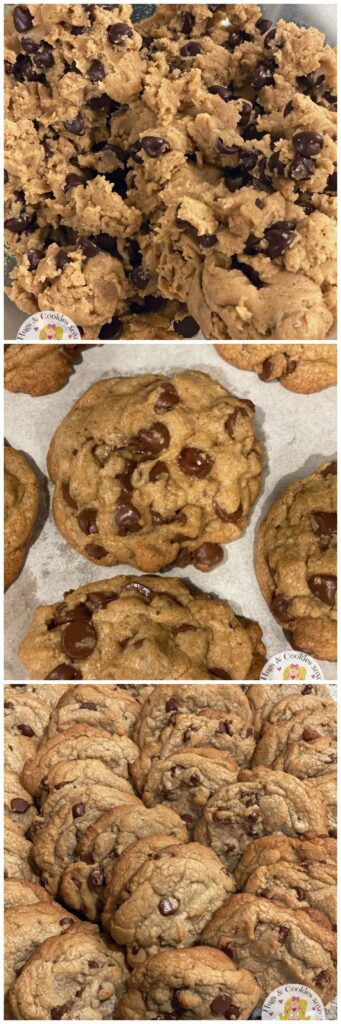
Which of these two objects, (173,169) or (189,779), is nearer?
(189,779)

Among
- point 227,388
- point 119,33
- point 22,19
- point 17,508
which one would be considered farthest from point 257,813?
point 22,19

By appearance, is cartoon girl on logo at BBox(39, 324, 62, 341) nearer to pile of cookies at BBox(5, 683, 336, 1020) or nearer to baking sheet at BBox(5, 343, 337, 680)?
baking sheet at BBox(5, 343, 337, 680)

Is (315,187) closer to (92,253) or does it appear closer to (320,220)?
(320,220)

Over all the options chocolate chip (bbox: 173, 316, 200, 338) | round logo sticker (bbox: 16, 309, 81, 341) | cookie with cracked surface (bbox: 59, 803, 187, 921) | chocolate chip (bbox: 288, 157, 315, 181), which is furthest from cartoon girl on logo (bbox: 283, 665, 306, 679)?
chocolate chip (bbox: 288, 157, 315, 181)

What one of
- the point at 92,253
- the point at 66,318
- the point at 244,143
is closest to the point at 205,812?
the point at 66,318

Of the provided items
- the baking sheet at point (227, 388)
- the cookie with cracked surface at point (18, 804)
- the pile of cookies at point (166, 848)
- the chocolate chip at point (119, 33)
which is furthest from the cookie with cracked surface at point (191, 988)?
the chocolate chip at point (119, 33)

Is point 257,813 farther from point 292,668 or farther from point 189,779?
point 292,668
